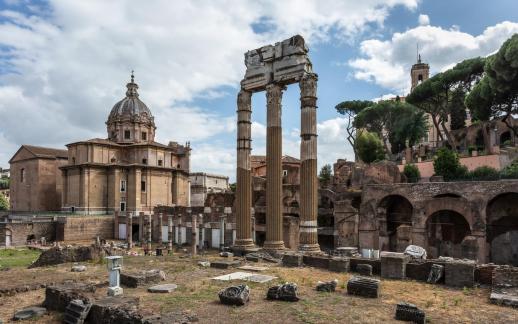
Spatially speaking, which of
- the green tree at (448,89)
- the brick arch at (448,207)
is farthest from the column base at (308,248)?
the green tree at (448,89)

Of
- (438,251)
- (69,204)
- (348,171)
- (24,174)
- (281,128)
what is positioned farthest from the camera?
(24,174)

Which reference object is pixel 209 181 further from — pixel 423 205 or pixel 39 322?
pixel 39 322

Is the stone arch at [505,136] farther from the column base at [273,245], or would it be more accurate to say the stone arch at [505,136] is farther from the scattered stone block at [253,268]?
the scattered stone block at [253,268]

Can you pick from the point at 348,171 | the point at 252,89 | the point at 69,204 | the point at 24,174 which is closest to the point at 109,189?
the point at 69,204

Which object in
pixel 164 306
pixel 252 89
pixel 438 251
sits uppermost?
pixel 252 89

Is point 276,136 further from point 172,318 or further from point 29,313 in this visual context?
point 29,313

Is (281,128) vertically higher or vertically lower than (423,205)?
higher

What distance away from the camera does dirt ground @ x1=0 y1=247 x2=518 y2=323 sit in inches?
275

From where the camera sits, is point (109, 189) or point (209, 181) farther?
point (209, 181)

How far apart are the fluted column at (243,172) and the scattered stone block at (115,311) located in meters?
8.00

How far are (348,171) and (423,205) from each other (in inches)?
590

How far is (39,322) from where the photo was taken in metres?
7.30

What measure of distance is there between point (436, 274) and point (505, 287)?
5.39ft

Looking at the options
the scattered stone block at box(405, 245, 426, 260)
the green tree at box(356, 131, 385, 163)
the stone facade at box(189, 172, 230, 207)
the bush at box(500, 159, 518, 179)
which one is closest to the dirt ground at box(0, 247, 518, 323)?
the scattered stone block at box(405, 245, 426, 260)
